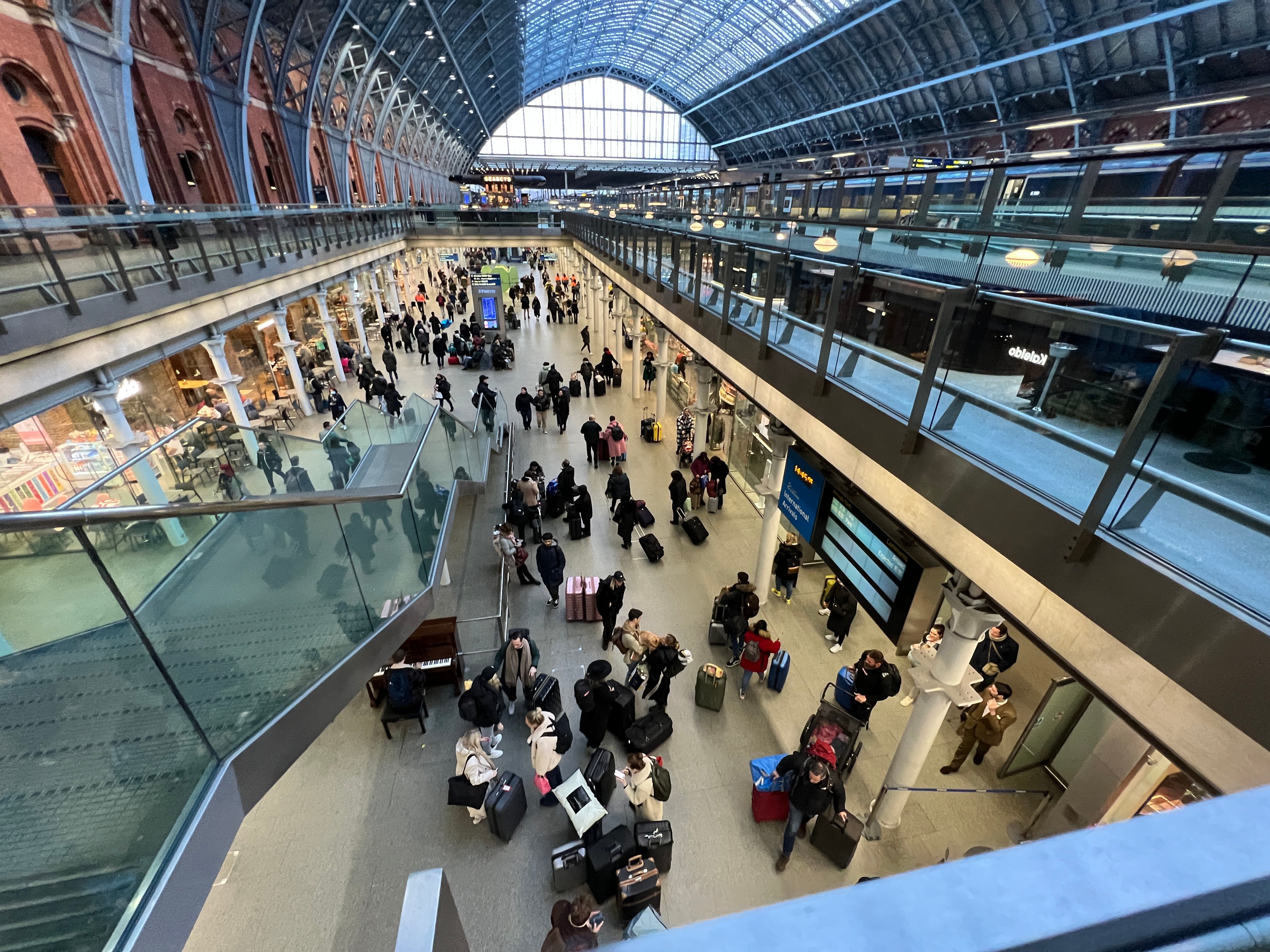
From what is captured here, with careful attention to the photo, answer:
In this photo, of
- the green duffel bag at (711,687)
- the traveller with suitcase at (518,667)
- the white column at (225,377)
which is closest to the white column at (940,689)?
the green duffel bag at (711,687)

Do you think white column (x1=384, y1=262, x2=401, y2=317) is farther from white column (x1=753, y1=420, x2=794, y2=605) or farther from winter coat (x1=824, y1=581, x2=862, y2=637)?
winter coat (x1=824, y1=581, x2=862, y2=637)

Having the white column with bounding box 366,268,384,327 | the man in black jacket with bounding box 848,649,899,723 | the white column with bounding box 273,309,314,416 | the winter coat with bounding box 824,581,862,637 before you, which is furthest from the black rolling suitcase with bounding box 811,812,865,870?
the white column with bounding box 366,268,384,327

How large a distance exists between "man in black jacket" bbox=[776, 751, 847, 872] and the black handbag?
2.99 meters

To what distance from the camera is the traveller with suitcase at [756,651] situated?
712 centimetres

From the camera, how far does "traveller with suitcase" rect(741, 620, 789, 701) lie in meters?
7.12

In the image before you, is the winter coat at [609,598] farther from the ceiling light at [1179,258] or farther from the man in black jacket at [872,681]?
the ceiling light at [1179,258]

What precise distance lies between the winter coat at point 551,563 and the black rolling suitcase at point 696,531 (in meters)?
2.96

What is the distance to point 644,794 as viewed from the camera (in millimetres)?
5500

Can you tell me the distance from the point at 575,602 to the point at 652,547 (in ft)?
6.53

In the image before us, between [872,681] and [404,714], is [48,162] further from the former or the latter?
[872,681]

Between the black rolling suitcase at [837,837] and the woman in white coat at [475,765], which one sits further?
the woman in white coat at [475,765]

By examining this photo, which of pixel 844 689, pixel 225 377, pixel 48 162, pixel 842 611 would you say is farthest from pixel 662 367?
pixel 48 162

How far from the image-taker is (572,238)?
1212 inches

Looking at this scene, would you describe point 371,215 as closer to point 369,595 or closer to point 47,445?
point 47,445
